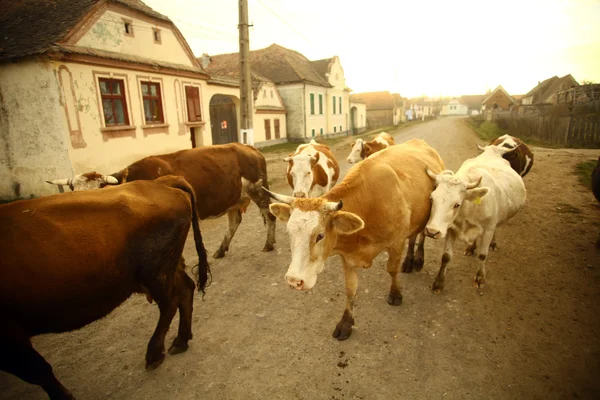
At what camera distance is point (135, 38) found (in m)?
12.3

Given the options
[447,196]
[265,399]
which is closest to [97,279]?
[265,399]

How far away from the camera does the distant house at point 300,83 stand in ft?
87.5

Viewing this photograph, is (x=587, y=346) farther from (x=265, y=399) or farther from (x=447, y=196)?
(x=265, y=399)

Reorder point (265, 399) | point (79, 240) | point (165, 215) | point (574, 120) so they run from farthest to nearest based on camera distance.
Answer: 1. point (574, 120)
2. point (165, 215)
3. point (265, 399)
4. point (79, 240)

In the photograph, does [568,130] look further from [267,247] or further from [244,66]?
[267,247]

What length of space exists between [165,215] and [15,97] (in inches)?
439

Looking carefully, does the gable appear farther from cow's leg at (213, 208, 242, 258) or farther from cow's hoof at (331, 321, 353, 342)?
cow's hoof at (331, 321, 353, 342)

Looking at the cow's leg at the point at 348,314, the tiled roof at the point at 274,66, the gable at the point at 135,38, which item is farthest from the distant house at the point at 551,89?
the cow's leg at the point at 348,314

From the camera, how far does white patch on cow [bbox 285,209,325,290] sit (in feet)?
9.68

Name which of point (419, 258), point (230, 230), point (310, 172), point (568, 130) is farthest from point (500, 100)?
point (230, 230)

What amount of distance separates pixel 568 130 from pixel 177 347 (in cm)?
2182

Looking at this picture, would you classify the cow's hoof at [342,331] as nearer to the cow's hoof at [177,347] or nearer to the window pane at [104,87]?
the cow's hoof at [177,347]

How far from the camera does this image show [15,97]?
10.1 meters

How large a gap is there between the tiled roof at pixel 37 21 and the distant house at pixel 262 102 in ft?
32.2
